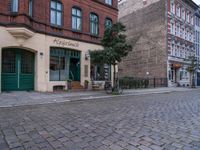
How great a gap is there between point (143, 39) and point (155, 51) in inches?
142

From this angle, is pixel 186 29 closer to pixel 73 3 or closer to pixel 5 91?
pixel 73 3

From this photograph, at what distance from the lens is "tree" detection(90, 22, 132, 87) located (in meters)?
15.6

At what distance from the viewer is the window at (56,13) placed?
56.6 feet

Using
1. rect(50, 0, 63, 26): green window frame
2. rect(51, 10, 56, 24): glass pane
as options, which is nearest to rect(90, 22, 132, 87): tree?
rect(50, 0, 63, 26): green window frame

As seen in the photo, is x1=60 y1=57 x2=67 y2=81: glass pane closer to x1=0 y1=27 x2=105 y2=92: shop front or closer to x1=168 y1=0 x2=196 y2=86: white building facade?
x1=0 y1=27 x2=105 y2=92: shop front

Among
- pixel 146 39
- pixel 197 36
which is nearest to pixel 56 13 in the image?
pixel 146 39

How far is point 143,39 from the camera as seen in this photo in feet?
110

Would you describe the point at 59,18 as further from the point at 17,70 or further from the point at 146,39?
the point at 146,39

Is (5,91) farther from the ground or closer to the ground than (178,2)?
closer to the ground

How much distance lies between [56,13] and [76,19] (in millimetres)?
2282

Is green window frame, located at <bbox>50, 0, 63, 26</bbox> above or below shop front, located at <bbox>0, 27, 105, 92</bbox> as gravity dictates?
above

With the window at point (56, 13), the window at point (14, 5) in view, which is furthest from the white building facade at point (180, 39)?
the window at point (14, 5)

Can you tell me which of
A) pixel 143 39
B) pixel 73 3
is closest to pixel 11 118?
pixel 73 3

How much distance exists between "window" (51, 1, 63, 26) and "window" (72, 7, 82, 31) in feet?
4.85
